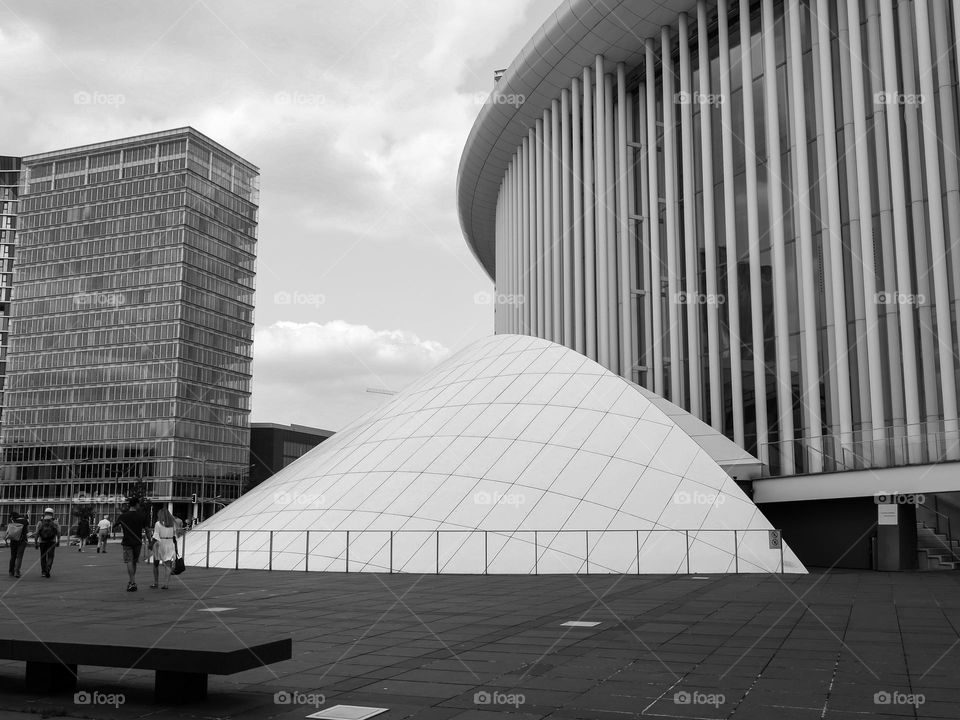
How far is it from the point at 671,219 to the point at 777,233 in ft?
19.1

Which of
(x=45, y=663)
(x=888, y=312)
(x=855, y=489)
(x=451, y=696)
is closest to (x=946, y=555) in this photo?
(x=855, y=489)

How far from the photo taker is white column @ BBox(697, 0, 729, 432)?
111ft

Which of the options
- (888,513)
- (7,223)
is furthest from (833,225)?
(7,223)

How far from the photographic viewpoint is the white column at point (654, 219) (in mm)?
37094

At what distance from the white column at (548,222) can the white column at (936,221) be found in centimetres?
2207

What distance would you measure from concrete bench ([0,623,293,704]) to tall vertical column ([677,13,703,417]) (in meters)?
28.9

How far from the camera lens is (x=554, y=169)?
4616 centimetres

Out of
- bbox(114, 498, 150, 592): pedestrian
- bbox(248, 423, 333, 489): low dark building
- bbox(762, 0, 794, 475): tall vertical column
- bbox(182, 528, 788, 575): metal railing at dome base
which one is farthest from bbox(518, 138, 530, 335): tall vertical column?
bbox(248, 423, 333, 489): low dark building

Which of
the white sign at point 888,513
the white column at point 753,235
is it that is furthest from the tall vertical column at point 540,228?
the white sign at point 888,513

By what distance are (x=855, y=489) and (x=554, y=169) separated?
2577 cm

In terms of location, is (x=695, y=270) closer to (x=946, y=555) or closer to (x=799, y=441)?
(x=799, y=441)

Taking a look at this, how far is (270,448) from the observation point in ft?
423

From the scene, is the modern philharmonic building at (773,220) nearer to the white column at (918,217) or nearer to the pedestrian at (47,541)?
the white column at (918,217)

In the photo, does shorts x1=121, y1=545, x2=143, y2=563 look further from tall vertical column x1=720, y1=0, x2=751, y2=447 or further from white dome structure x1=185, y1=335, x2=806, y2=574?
tall vertical column x1=720, y1=0, x2=751, y2=447
